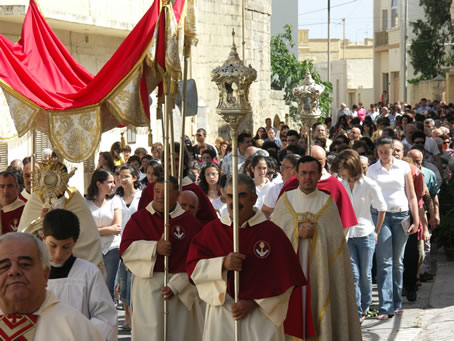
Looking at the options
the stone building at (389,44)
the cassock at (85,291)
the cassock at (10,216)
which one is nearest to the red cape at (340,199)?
the cassock at (10,216)

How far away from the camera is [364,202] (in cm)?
963

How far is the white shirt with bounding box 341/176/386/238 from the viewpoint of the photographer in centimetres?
959

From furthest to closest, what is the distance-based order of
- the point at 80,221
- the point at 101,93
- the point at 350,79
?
the point at 350,79, the point at 101,93, the point at 80,221

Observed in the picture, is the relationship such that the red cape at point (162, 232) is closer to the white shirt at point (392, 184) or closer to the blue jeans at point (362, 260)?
the blue jeans at point (362, 260)

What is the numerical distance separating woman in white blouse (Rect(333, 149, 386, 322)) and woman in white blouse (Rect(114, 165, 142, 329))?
2179 millimetres

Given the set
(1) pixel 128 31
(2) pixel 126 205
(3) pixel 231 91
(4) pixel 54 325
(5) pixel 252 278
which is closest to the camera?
(4) pixel 54 325

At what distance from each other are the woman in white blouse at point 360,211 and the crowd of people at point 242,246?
1 cm

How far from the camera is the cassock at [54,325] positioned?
3.91 metres

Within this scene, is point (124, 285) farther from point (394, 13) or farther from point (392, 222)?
point (394, 13)

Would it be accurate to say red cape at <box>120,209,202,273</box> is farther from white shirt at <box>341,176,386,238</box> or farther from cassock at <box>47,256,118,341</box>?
white shirt at <box>341,176,386,238</box>

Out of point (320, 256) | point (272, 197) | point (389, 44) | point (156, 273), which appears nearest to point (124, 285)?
point (272, 197)

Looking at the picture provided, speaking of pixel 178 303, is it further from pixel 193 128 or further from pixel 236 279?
pixel 193 128

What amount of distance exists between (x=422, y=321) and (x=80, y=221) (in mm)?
4104

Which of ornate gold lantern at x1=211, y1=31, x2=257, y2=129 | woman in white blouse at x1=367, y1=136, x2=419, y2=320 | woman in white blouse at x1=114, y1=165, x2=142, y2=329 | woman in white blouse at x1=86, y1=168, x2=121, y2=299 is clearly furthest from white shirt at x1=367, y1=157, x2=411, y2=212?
ornate gold lantern at x1=211, y1=31, x2=257, y2=129
